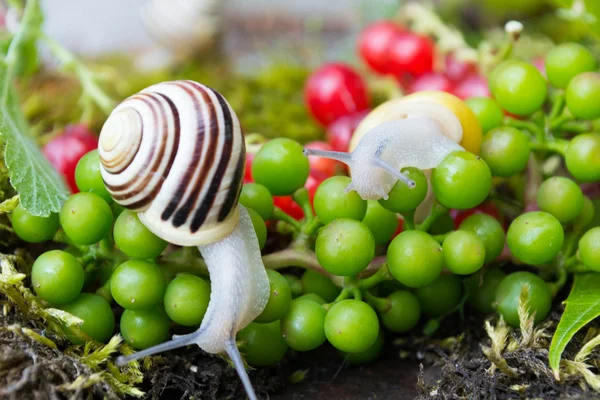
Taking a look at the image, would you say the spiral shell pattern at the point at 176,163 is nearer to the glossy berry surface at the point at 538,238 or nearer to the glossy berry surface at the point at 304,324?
the glossy berry surface at the point at 304,324

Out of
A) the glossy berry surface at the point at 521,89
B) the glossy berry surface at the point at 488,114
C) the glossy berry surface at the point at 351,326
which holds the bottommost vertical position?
the glossy berry surface at the point at 351,326

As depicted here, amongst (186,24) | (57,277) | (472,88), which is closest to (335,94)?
(472,88)

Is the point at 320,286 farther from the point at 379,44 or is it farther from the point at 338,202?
the point at 379,44

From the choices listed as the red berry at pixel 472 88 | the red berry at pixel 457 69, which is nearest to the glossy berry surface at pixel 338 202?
the red berry at pixel 472 88

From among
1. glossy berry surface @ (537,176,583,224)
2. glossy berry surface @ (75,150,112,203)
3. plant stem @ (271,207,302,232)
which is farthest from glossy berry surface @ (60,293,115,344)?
glossy berry surface @ (537,176,583,224)

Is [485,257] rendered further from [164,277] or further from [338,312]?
[164,277]

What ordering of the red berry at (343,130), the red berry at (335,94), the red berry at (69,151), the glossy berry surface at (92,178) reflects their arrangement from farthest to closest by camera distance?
1. the red berry at (335,94)
2. the red berry at (343,130)
3. the red berry at (69,151)
4. the glossy berry surface at (92,178)

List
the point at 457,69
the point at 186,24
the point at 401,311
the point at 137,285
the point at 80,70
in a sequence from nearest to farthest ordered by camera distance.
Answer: the point at 137,285 < the point at 401,311 < the point at 80,70 < the point at 457,69 < the point at 186,24
